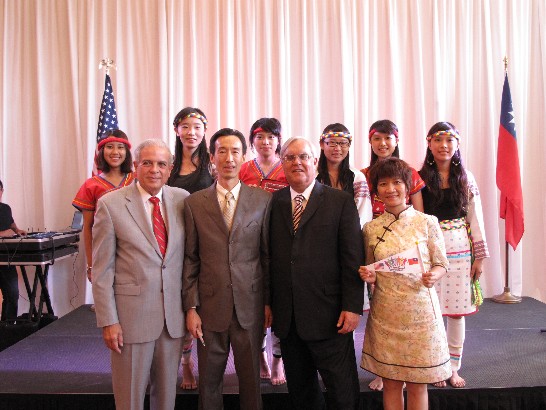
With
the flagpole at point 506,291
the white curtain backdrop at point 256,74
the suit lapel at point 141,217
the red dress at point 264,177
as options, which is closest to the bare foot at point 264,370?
the red dress at point 264,177

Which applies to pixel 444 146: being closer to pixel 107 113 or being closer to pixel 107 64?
pixel 107 113

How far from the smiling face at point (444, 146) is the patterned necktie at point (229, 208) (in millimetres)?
1388

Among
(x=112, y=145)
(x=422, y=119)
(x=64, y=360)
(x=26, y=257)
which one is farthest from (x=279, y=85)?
(x=64, y=360)

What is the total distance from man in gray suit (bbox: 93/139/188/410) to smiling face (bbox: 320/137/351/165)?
1.08 m

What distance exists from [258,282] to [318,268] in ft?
0.93

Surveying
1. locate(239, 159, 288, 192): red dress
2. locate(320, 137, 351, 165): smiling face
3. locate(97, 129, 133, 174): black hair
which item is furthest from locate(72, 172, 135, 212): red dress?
locate(320, 137, 351, 165): smiling face

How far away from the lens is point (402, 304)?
198cm

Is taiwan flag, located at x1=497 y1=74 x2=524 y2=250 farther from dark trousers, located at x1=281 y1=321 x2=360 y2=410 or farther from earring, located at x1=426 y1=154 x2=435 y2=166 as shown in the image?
dark trousers, located at x1=281 y1=321 x2=360 y2=410

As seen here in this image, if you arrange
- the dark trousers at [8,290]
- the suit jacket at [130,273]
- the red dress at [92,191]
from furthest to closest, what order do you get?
the dark trousers at [8,290] < the red dress at [92,191] < the suit jacket at [130,273]

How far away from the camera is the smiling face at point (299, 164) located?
196 centimetres

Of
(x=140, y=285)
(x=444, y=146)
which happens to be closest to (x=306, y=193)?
(x=140, y=285)

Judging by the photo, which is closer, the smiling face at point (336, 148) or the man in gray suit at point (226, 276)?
the man in gray suit at point (226, 276)

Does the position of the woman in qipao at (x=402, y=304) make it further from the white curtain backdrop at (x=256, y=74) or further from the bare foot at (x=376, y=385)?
the white curtain backdrop at (x=256, y=74)

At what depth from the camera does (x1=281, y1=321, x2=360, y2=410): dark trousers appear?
1.94 metres
